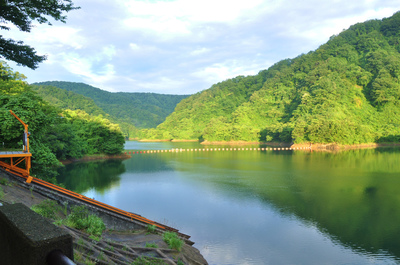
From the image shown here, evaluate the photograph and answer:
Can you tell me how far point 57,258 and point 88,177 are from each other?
1090 inches

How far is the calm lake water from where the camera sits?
12.2 m

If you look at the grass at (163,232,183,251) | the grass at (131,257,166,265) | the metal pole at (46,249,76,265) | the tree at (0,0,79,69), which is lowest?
the grass at (163,232,183,251)

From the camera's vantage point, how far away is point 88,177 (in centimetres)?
2730

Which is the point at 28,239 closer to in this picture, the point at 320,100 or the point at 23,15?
the point at 23,15

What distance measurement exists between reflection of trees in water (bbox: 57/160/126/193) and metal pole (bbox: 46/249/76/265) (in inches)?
854

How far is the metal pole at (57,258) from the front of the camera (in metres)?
1.57

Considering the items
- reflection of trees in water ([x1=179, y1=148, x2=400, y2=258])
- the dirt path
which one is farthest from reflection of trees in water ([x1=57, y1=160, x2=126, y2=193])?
the dirt path

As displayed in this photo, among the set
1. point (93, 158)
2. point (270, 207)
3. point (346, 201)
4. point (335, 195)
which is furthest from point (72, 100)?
point (346, 201)

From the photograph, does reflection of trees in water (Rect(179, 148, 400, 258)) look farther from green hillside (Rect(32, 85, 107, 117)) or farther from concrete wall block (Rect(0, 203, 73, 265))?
green hillside (Rect(32, 85, 107, 117))

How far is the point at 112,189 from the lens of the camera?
Result: 2316cm

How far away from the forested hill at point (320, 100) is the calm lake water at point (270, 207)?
141 ft

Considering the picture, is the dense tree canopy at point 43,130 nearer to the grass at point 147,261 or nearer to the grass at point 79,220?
the grass at point 79,220

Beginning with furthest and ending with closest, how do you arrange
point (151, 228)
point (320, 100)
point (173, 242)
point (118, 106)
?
point (118, 106)
point (320, 100)
point (151, 228)
point (173, 242)

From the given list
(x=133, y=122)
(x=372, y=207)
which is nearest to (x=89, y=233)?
(x=372, y=207)
